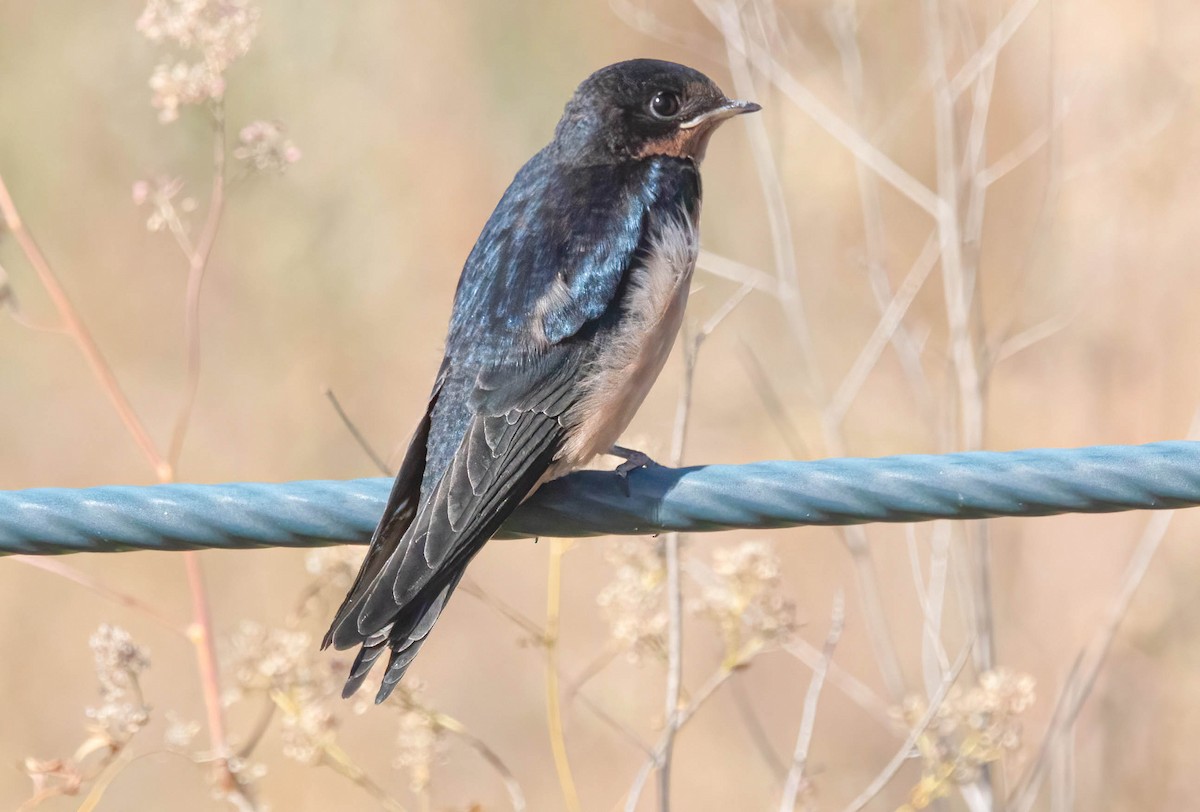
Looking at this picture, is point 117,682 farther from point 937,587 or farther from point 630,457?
point 937,587

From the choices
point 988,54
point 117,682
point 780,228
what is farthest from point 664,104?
point 117,682

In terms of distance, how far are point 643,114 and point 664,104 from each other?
0.17ft

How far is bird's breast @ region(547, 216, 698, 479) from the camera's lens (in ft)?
8.44

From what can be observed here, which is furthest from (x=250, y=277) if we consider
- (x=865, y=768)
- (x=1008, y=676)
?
(x=1008, y=676)

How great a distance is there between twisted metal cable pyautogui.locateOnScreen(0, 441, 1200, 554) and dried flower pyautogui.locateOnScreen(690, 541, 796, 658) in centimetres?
68

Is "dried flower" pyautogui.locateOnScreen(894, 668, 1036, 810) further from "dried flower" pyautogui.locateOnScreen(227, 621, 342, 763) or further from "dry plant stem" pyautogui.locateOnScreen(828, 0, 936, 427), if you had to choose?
"dried flower" pyautogui.locateOnScreen(227, 621, 342, 763)

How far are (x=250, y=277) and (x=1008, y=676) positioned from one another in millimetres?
3970

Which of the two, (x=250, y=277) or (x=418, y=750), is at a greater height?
(x=250, y=277)

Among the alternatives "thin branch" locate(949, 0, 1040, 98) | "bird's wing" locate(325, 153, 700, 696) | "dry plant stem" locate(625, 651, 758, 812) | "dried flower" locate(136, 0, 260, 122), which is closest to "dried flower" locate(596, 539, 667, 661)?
"dry plant stem" locate(625, 651, 758, 812)

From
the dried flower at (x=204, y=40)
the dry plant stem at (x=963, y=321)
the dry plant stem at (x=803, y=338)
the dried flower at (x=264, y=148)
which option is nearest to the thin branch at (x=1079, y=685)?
Answer: the dry plant stem at (x=963, y=321)

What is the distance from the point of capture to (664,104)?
3174 millimetres

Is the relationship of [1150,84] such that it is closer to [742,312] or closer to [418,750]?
[742,312]

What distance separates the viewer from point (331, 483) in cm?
198

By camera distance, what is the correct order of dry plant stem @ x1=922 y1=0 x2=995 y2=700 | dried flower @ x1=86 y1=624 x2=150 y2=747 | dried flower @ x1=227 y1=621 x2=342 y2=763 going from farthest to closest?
dry plant stem @ x1=922 y1=0 x2=995 y2=700 → dried flower @ x1=227 y1=621 x2=342 y2=763 → dried flower @ x1=86 y1=624 x2=150 y2=747
